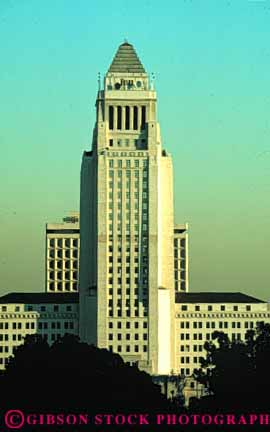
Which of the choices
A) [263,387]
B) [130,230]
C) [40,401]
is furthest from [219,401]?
[130,230]

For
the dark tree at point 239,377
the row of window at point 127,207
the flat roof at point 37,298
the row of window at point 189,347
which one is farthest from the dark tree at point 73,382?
the flat roof at point 37,298

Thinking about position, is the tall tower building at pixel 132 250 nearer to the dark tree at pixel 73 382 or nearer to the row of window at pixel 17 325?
the row of window at pixel 17 325

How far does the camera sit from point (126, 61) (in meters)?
166

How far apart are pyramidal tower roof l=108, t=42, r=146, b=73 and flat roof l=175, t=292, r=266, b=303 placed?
29.0m

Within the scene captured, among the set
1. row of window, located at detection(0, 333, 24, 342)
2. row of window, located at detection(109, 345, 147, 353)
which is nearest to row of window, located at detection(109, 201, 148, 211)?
row of window, located at detection(109, 345, 147, 353)

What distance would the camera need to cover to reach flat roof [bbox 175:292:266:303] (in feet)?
548

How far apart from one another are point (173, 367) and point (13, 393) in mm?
72508

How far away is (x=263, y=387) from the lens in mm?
85688

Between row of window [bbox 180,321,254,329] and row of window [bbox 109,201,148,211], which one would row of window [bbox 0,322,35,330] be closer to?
row of window [bbox 109,201,148,211]

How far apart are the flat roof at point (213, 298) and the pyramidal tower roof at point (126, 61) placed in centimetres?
2904

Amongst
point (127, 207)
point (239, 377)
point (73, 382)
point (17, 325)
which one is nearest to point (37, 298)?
point (17, 325)

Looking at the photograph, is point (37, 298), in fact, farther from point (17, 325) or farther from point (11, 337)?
point (11, 337)

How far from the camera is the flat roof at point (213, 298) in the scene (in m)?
167

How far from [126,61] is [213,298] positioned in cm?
3176
